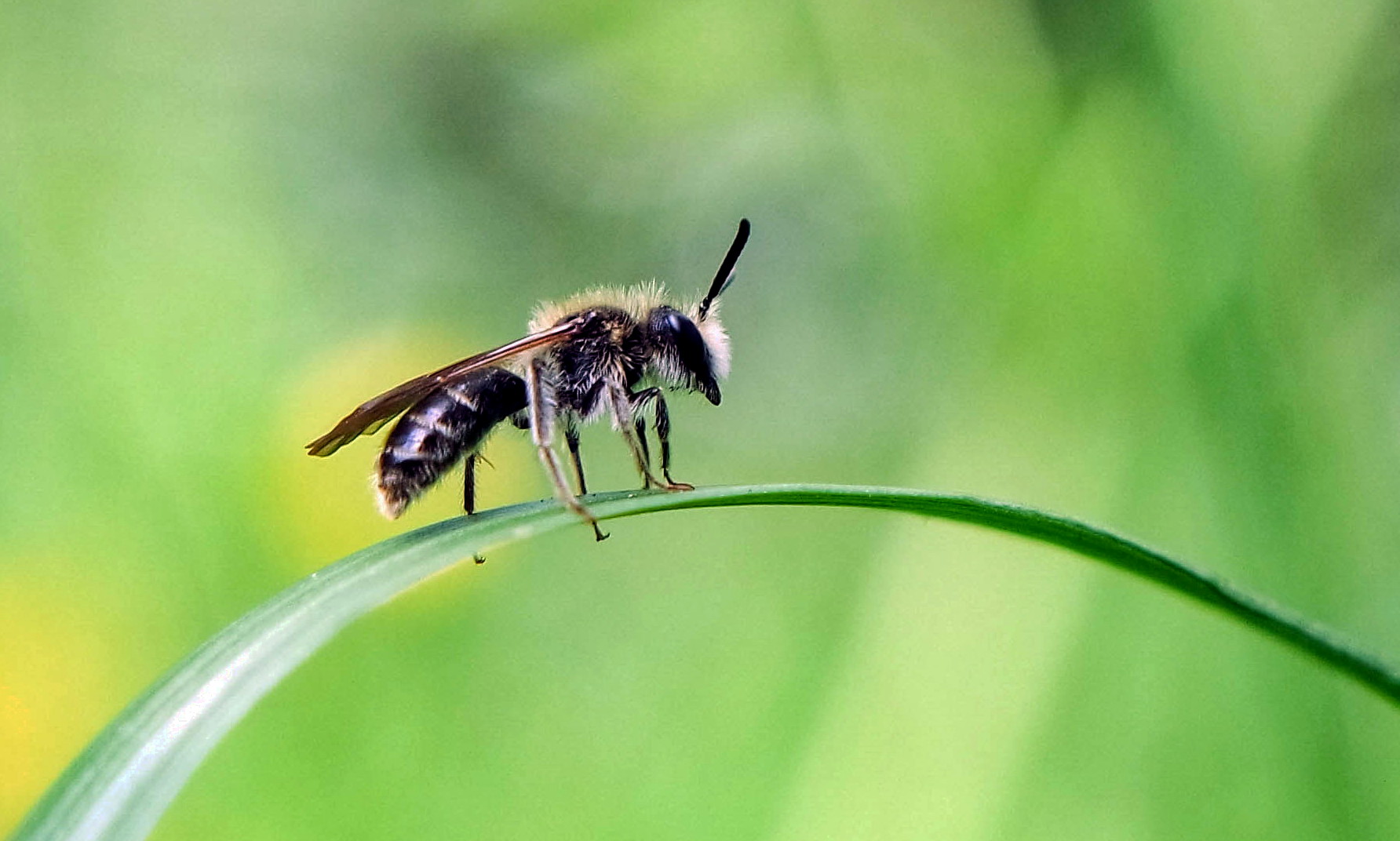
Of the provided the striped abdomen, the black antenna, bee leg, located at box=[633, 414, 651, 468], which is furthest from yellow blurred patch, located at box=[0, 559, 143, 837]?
the black antenna

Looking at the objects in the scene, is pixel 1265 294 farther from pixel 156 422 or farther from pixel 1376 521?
pixel 156 422

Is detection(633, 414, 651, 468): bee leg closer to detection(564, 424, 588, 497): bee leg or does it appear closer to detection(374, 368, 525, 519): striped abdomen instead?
detection(564, 424, 588, 497): bee leg

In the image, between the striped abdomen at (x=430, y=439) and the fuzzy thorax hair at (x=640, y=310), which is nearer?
the striped abdomen at (x=430, y=439)

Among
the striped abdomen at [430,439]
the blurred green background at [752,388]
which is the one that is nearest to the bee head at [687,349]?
the striped abdomen at [430,439]

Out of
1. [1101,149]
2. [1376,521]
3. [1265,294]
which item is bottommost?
[1376,521]

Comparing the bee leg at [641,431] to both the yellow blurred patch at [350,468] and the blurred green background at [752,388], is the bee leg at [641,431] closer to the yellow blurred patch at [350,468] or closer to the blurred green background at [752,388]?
the yellow blurred patch at [350,468]

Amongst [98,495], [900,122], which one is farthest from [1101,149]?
[98,495]

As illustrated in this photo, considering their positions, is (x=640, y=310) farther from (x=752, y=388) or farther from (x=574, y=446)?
(x=752, y=388)
